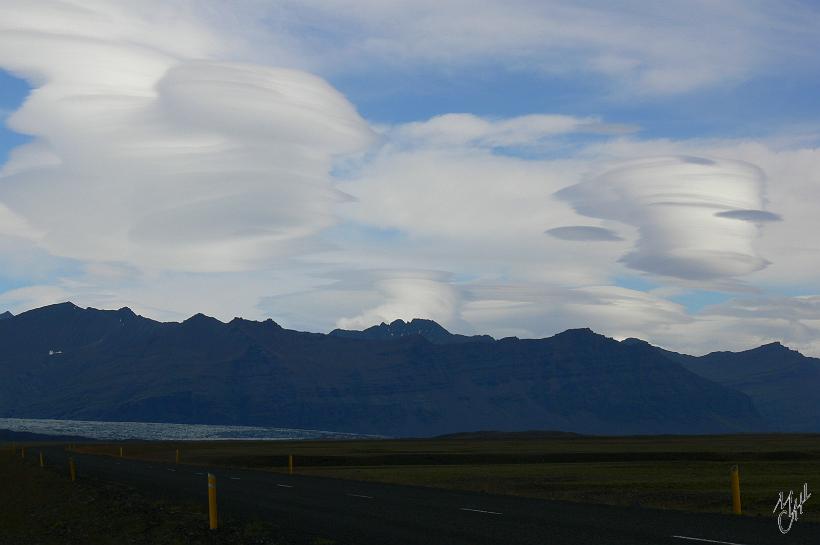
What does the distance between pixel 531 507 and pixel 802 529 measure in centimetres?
983

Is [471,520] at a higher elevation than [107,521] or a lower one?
higher

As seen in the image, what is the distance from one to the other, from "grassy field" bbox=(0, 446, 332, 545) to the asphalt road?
1.42 metres

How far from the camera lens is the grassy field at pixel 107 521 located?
26750mm

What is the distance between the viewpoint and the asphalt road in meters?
22.5

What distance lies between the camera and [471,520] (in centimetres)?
2731

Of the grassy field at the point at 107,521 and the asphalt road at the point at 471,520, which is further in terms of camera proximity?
the grassy field at the point at 107,521

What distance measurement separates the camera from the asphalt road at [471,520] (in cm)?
2245

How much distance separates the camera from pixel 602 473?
5750cm

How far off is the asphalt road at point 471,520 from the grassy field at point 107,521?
4.65 ft

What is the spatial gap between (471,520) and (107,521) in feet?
45.6

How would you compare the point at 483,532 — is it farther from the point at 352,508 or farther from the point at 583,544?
the point at 352,508

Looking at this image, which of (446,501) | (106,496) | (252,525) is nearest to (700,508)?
(446,501)

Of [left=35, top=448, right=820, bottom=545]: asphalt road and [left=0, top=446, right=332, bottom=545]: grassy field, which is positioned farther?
[left=0, top=446, right=332, bottom=545]: grassy field

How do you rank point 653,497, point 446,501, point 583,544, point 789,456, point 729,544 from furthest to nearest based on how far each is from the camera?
1. point 789,456
2. point 653,497
3. point 446,501
4. point 583,544
5. point 729,544
